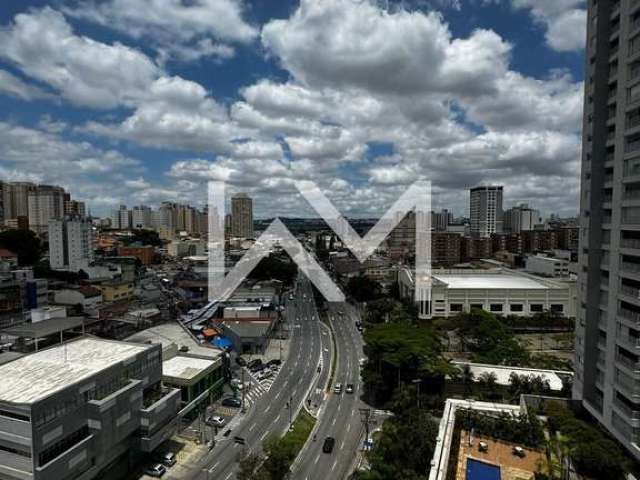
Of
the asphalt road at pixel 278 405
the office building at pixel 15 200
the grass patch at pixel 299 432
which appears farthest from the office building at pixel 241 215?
the grass patch at pixel 299 432

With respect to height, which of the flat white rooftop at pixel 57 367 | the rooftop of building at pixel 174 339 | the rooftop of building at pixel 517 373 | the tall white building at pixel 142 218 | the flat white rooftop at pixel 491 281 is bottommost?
the rooftop of building at pixel 517 373

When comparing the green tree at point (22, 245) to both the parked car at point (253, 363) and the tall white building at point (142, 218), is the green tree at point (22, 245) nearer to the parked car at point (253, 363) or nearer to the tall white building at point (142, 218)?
the parked car at point (253, 363)

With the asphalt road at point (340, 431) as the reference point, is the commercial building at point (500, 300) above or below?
above

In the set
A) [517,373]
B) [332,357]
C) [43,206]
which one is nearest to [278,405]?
[332,357]

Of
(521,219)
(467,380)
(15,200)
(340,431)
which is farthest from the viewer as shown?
(521,219)

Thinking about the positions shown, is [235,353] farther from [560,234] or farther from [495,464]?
[560,234]

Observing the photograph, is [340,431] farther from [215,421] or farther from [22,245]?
[22,245]

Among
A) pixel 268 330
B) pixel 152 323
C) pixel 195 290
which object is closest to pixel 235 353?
pixel 268 330

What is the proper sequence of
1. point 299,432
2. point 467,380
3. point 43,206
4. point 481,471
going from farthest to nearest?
point 43,206 < point 467,380 < point 299,432 < point 481,471
